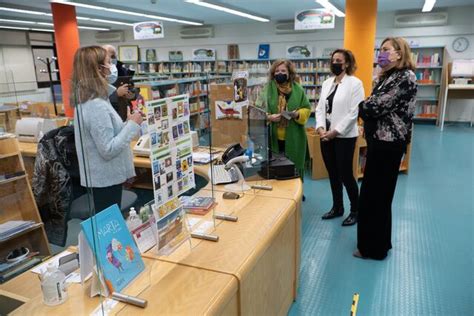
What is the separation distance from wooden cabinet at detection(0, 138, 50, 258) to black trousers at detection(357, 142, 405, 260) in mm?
2557

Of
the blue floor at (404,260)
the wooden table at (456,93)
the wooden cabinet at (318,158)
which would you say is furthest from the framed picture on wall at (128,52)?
the blue floor at (404,260)

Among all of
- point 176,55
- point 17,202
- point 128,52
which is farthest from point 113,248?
point 128,52

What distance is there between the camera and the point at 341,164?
3.33m

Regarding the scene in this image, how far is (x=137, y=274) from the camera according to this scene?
139cm

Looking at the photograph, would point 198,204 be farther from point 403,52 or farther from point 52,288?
point 403,52

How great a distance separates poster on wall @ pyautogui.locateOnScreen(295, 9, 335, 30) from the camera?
749 cm

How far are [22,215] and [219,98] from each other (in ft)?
6.12

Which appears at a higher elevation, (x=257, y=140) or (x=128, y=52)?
(x=128, y=52)

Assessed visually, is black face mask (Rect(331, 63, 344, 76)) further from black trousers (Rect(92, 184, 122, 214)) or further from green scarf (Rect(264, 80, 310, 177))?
black trousers (Rect(92, 184, 122, 214))

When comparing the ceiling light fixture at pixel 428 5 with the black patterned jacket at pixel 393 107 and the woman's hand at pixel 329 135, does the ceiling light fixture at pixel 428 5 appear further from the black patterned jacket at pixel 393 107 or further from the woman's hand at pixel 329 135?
the black patterned jacket at pixel 393 107

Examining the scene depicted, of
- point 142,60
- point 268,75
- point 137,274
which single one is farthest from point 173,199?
point 142,60

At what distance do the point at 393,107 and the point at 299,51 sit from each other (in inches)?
340

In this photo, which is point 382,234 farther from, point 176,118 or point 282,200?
point 176,118

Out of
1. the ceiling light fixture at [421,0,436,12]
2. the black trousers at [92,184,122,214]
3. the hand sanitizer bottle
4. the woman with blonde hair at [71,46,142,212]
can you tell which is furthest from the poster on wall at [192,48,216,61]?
the hand sanitizer bottle
